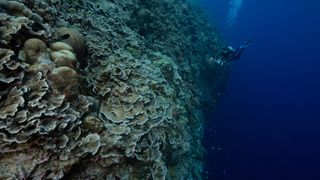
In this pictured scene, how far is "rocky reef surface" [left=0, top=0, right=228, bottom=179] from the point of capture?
3.22m

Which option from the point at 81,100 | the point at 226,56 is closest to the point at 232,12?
the point at 226,56

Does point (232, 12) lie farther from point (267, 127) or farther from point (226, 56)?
point (226, 56)

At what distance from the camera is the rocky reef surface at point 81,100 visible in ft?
10.6

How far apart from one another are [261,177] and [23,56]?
18.7 metres

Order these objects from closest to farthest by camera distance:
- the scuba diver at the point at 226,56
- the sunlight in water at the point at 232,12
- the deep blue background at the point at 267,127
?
the scuba diver at the point at 226,56, the deep blue background at the point at 267,127, the sunlight in water at the point at 232,12

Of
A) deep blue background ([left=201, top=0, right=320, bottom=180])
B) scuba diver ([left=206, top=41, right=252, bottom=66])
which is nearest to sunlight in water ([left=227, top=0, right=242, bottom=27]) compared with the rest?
deep blue background ([left=201, top=0, right=320, bottom=180])

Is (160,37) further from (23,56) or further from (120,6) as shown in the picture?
(23,56)

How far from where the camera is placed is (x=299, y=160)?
78.5 feet

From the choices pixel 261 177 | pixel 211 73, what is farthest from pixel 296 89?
pixel 211 73

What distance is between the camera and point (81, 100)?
391 centimetres

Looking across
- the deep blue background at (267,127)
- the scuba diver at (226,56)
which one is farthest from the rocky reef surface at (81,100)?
the deep blue background at (267,127)

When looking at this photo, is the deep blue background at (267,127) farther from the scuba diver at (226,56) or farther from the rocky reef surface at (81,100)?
the rocky reef surface at (81,100)

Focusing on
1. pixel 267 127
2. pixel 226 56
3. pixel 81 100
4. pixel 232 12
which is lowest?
pixel 267 127

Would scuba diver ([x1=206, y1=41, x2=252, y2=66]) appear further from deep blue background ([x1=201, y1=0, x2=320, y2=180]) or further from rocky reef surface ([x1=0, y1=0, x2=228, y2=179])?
rocky reef surface ([x1=0, y1=0, x2=228, y2=179])
